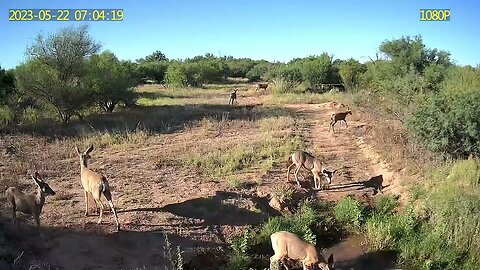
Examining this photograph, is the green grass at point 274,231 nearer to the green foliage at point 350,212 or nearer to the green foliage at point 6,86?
the green foliage at point 350,212

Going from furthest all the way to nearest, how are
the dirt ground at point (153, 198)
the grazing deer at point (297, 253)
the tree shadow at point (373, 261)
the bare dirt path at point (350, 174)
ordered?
the bare dirt path at point (350, 174) < the tree shadow at point (373, 261) < the dirt ground at point (153, 198) < the grazing deer at point (297, 253)

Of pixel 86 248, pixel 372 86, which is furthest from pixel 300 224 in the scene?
pixel 372 86

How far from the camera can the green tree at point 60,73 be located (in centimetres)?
1966

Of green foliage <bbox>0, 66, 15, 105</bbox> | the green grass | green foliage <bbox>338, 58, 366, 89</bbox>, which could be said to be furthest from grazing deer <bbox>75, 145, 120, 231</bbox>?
green foliage <bbox>338, 58, 366, 89</bbox>

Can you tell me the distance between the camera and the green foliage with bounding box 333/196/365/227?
34.2 feet

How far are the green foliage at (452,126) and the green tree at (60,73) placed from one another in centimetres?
1493

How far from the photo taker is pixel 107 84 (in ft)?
74.1

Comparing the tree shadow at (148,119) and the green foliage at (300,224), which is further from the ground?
the tree shadow at (148,119)

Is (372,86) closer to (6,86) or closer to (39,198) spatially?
(6,86)

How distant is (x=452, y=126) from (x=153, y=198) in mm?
8452

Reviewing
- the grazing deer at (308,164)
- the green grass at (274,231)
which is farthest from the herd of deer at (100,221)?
the grazing deer at (308,164)

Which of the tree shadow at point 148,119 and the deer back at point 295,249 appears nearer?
the deer back at point 295,249

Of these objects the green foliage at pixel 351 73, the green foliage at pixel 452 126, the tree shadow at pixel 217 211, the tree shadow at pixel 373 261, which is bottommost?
the tree shadow at pixel 373 261

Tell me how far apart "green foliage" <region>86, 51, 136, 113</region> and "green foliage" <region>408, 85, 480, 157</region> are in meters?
15.4
